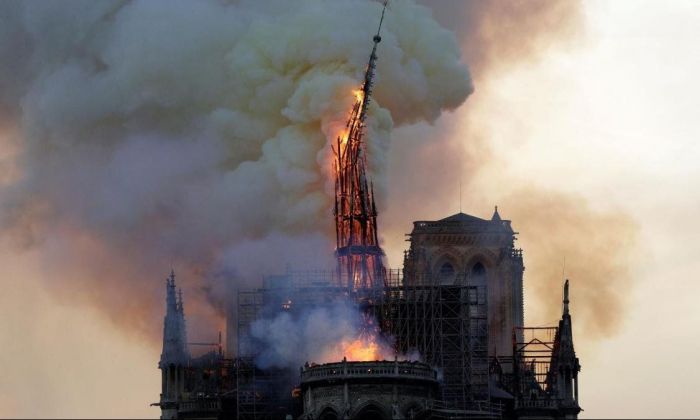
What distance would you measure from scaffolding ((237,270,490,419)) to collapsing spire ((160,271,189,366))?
5061 mm

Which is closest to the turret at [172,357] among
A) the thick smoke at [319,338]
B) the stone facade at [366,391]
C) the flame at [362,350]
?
the thick smoke at [319,338]

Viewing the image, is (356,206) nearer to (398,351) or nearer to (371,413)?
(398,351)

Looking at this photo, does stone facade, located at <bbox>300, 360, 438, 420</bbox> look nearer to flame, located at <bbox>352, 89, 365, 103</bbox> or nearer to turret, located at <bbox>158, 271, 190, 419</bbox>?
turret, located at <bbox>158, 271, 190, 419</bbox>

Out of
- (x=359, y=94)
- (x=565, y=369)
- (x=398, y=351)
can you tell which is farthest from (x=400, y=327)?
(x=359, y=94)

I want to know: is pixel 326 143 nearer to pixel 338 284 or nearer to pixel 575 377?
pixel 338 284

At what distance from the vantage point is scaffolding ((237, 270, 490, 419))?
186375mm

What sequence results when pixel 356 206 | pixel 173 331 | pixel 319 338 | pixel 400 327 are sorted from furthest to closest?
pixel 356 206, pixel 173 331, pixel 400 327, pixel 319 338

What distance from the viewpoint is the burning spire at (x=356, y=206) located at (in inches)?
7628

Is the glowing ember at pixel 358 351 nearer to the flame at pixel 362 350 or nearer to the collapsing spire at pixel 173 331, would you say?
the flame at pixel 362 350

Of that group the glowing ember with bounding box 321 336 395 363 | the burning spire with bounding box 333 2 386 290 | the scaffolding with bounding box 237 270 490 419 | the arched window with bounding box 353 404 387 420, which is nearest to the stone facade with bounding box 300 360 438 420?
the arched window with bounding box 353 404 387 420

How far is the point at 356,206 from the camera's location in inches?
7741

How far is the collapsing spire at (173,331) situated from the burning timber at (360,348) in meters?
0.08

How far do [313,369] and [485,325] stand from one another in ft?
87.4

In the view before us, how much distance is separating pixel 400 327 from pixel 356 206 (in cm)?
1364
